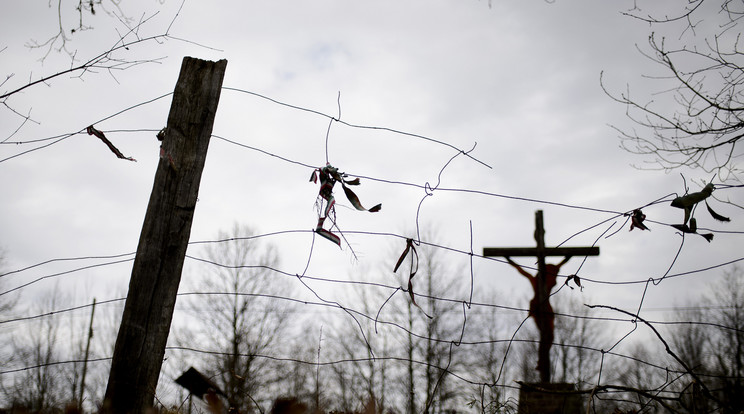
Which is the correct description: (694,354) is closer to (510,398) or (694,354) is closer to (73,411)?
(510,398)

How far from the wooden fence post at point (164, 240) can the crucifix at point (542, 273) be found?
5643 mm

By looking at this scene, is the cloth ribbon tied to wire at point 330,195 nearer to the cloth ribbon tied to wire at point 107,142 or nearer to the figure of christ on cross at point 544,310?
the cloth ribbon tied to wire at point 107,142

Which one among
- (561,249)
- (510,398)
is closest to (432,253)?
(561,249)

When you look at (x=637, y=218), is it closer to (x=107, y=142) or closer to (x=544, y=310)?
(x=107, y=142)

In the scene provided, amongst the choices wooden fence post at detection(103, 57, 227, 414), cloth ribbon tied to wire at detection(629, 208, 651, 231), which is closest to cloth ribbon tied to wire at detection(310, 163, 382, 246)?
wooden fence post at detection(103, 57, 227, 414)

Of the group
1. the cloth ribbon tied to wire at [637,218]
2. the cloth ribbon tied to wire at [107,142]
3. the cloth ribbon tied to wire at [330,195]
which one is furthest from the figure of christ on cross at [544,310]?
the cloth ribbon tied to wire at [107,142]

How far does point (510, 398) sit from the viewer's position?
2.73m

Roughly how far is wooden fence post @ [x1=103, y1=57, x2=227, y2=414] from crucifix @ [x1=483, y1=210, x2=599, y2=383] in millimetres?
5643

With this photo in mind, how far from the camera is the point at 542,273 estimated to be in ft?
26.0

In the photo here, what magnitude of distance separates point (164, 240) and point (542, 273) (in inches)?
253

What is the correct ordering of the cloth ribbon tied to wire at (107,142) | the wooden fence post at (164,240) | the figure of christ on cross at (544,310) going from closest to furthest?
1. the wooden fence post at (164,240)
2. the cloth ribbon tied to wire at (107,142)
3. the figure of christ on cross at (544,310)

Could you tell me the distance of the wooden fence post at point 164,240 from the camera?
Answer: 2.36 meters

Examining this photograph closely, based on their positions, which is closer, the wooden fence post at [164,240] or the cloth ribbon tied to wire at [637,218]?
the wooden fence post at [164,240]

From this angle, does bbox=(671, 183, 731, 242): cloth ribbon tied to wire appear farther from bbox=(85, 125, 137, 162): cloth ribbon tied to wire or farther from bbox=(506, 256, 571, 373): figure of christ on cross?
bbox=(506, 256, 571, 373): figure of christ on cross
